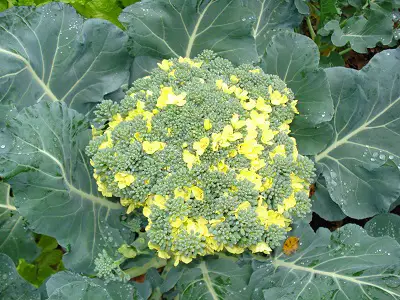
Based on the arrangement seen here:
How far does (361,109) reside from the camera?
1.53 metres

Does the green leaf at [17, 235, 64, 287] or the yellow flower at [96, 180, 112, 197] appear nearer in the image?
the yellow flower at [96, 180, 112, 197]

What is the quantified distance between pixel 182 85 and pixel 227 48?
24 centimetres

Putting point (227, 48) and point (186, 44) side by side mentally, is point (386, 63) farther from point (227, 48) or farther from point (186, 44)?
point (186, 44)

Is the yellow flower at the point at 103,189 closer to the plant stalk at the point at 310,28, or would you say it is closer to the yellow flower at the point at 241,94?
the yellow flower at the point at 241,94

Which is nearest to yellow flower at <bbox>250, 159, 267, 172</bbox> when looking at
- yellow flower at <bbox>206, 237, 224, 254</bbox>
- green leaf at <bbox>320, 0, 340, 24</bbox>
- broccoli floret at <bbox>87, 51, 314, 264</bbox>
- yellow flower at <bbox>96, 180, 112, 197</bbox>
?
broccoli floret at <bbox>87, 51, 314, 264</bbox>

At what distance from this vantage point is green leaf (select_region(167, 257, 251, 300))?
1.33 meters

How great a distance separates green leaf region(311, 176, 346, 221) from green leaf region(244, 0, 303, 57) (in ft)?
1.73

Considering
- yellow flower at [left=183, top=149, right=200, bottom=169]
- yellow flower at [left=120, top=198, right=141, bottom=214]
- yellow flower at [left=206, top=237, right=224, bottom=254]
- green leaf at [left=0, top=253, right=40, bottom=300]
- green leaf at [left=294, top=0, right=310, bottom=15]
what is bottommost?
green leaf at [left=0, top=253, right=40, bottom=300]

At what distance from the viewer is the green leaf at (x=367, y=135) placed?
1.50 meters

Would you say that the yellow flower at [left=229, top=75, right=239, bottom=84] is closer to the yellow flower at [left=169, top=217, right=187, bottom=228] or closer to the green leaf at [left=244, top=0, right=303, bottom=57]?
the green leaf at [left=244, top=0, right=303, bottom=57]

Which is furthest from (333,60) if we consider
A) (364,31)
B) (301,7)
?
(301,7)

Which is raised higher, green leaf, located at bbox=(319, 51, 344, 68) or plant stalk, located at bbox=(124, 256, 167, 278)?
green leaf, located at bbox=(319, 51, 344, 68)

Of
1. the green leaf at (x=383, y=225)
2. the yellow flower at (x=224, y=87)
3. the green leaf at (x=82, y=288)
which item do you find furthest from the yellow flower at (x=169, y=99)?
the green leaf at (x=383, y=225)

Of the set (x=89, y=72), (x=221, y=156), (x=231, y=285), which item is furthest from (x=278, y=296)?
(x=89, y=72)
